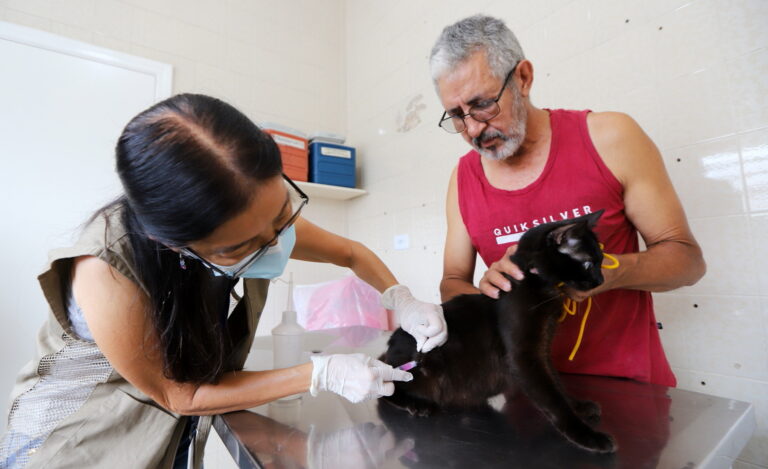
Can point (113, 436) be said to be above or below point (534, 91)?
below

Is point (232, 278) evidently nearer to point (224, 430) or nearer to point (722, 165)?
point (224, 430)

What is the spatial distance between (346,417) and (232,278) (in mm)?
403

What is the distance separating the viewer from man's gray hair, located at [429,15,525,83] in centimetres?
99

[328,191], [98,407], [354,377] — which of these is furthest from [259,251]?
[328,191]

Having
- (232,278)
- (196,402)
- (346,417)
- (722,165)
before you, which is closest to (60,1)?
(232,278)

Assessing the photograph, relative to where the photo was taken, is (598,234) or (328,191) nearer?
(598,234)

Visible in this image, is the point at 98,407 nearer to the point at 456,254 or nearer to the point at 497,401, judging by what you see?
the point at 497,401

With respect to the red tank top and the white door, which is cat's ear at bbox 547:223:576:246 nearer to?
the red tank top

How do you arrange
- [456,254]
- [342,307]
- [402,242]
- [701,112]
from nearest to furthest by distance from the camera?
[701,112]
[456,254]
[342,307]
[402,242]

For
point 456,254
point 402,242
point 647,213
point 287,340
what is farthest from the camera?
A: point 402,242

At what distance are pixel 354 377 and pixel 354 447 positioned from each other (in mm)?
141

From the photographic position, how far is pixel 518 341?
74 cm

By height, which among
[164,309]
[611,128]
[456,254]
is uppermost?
[611,128]

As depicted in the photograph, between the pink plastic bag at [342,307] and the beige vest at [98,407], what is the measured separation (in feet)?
4.08
